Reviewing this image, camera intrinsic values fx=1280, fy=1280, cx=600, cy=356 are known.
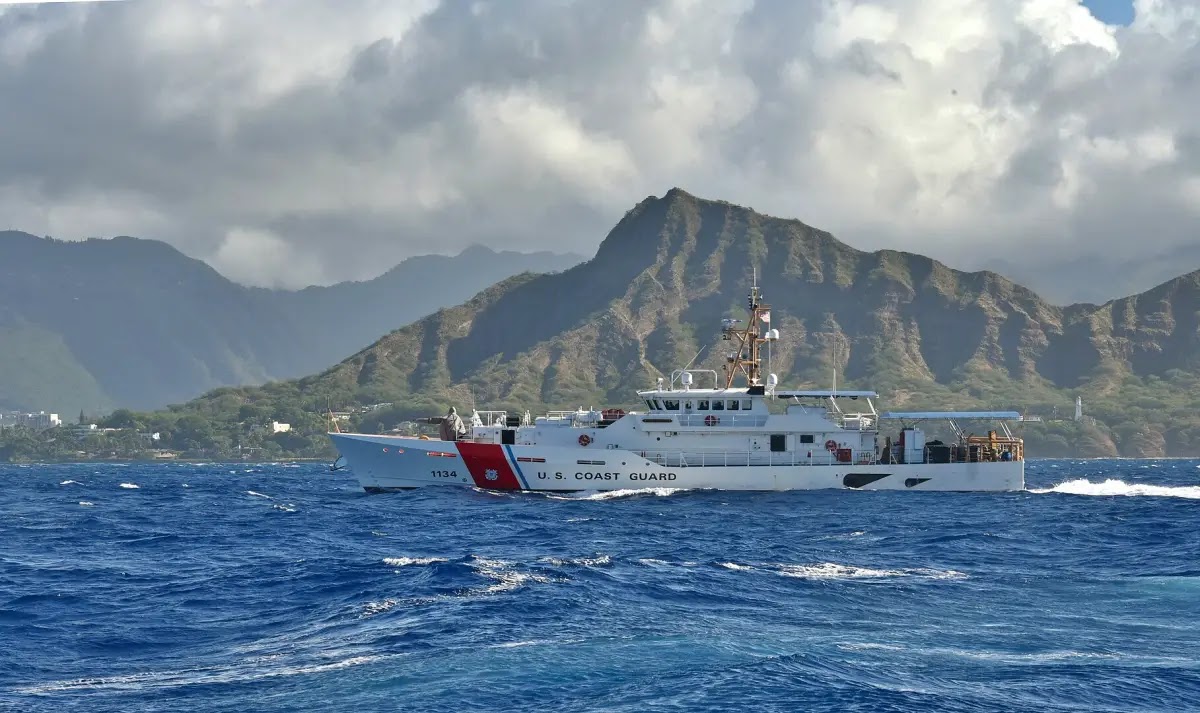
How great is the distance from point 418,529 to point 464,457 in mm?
16061

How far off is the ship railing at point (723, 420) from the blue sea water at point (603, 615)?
43.9ft

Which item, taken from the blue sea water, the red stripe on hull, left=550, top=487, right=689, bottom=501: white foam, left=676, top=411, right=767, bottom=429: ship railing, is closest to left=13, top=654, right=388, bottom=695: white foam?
the blue sea water

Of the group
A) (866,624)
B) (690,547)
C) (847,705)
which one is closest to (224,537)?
(690,547)

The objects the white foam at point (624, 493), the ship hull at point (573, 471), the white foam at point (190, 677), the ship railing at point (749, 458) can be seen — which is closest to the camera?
the white foam at point (190, 677)

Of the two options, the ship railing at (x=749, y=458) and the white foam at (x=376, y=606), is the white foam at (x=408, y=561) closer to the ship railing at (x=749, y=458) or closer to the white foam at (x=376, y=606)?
the white foam at (x=376, y=606)

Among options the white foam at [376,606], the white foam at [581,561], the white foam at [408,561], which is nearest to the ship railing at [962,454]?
the white foam at [581,561]

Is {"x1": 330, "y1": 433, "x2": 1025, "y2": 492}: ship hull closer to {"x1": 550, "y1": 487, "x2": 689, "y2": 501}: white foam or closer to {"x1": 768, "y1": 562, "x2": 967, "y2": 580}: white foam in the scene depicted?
{"x1": 550, "y1": 487, "x2": 689, "y2": 501}: white foam

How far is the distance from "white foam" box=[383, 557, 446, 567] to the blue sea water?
5.5 inches

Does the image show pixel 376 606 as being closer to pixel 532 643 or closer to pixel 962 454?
pixel 532 643

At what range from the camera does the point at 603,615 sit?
22.6 metres

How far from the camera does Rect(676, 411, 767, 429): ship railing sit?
2208 inches

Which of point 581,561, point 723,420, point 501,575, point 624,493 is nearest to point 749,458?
point 723,420

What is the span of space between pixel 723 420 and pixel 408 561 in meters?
28.7

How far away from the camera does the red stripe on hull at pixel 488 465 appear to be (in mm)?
54750
